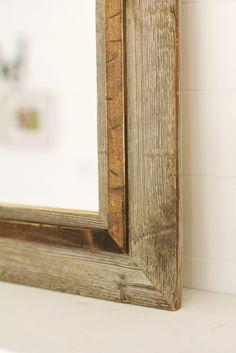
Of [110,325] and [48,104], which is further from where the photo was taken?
[48,104]

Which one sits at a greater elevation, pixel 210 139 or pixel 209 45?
pixel 209 45

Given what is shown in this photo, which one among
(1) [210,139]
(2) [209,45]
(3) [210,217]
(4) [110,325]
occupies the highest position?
(2) [209,45]

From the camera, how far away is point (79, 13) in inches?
30.6

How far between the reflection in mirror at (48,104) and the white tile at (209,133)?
128 mm

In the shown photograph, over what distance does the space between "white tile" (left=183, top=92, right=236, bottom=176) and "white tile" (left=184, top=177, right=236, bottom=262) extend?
2 centimetres

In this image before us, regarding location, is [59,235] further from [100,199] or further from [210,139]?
[210,139]

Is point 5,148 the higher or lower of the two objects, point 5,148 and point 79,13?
the lower

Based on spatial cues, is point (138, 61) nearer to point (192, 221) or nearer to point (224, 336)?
point (192, 221)

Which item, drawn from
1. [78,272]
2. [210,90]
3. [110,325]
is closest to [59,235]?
[78,272]

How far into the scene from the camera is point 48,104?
823 mm

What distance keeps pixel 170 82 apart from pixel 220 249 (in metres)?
0.24

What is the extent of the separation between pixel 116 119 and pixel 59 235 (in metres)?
0.19

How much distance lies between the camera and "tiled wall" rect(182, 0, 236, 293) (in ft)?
2.53

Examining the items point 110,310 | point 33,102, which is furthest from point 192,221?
point 33,102
